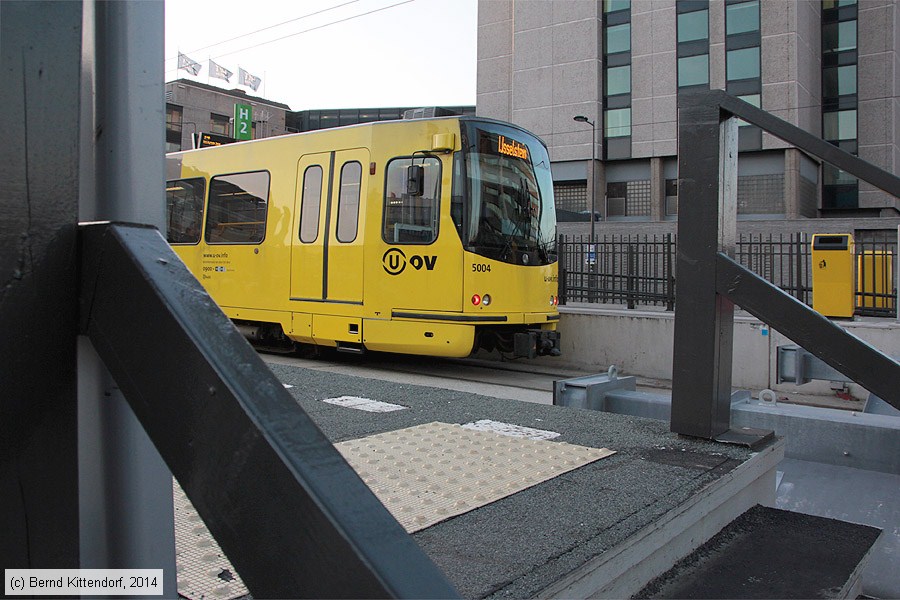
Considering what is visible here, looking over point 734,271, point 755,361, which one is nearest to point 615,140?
point 755,361

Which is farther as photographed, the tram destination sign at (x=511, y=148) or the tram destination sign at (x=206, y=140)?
the tram destination sign at (x=206, y=140)

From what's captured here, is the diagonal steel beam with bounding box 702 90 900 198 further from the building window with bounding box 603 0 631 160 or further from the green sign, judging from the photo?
the green sign

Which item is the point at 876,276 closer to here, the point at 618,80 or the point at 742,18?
the point at 742,18

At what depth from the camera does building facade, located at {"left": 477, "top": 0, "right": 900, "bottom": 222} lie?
111 feet

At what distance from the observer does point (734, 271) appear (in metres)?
3.30

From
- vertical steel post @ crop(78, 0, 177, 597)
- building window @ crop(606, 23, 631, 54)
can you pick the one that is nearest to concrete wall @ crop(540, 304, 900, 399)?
vertical steel post @ crop(78, 0, 177, 597)

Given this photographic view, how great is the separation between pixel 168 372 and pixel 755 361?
10271mm

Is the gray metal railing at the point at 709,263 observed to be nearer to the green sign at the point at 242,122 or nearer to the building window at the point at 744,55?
the building window at the point at 744,55

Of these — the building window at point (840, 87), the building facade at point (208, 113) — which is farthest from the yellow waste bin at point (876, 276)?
the building facade at point (208, 113)

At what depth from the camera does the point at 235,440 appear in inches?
37.8

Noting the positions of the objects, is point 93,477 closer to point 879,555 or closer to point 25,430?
point 25,430

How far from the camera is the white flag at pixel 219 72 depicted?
127ft

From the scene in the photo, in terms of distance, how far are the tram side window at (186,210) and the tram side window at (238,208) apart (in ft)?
0.86

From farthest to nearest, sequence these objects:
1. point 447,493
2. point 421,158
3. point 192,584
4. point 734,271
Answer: point 421,158 < point 734,271 < point 447,493 < point 192,584
